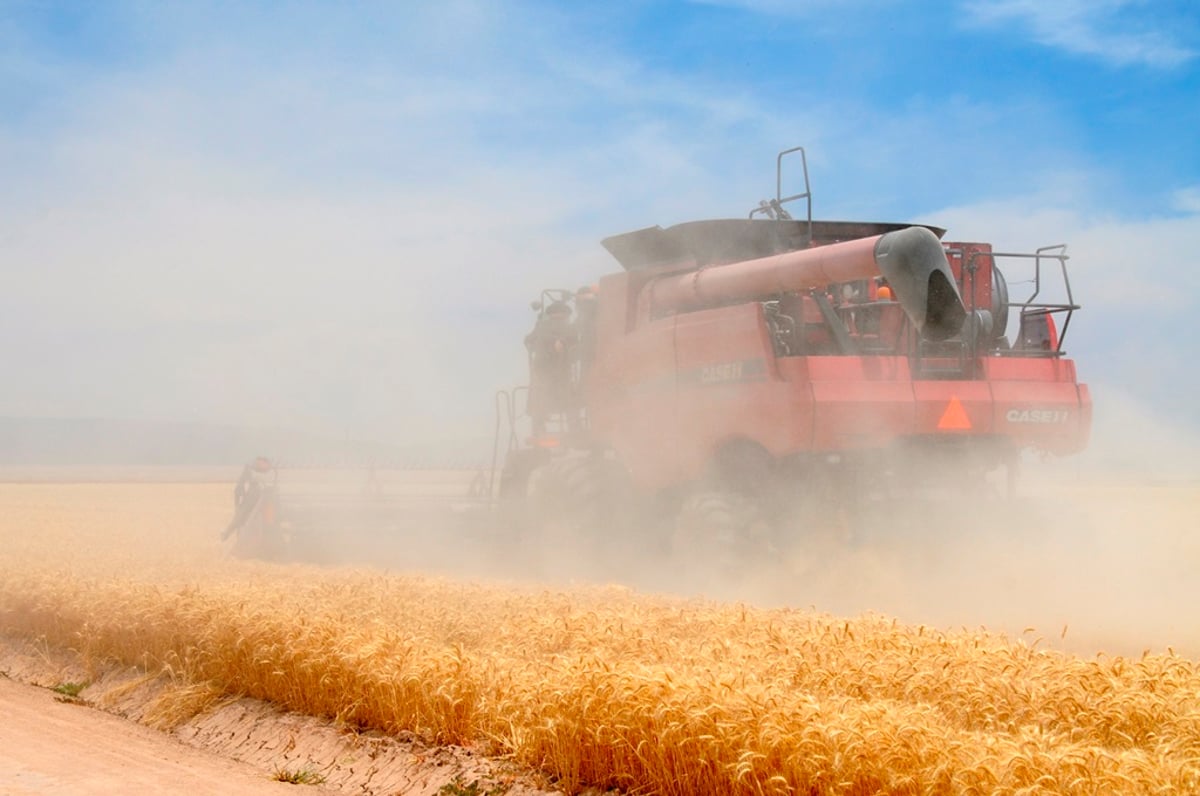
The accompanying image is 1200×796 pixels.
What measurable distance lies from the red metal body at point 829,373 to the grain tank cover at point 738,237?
0.52ft

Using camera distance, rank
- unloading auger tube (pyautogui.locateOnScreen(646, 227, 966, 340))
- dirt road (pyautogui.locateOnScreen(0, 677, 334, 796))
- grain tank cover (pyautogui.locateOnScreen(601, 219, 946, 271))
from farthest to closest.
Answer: grain tank cover (pyautogui.locateOnScreen(601, 219, 946, 271)), unloading auger tube (pyautogui.locateOnScreen(646, 227, 966, 340)), dirt road (pyautogui.locateOnScreen(0, 677, 334, 796))

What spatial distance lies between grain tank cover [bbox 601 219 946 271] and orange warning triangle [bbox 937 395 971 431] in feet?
7.16

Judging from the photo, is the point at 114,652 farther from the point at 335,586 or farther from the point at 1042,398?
the point at 1042,398

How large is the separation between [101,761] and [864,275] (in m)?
6.87

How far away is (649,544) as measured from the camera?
12703 millimetres

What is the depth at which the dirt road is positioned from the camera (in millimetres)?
5918

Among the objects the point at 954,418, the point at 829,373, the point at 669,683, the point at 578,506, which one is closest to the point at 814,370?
the point at 829,373

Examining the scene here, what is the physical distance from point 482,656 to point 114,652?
3836 millimetres

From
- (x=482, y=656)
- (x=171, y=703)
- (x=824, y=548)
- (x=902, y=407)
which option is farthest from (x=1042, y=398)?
(x=171, y=703)

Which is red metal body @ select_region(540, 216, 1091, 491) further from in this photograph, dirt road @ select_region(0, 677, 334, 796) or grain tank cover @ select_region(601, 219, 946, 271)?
dirt road @ select_region(0, 677, 334, 796)

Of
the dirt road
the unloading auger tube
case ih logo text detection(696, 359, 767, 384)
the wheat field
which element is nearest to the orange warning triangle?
the unloading auger tube

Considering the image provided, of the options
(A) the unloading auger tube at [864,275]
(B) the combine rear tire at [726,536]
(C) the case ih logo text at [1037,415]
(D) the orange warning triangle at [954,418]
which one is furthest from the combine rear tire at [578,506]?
(C) the case ih logo text at [1037,415]

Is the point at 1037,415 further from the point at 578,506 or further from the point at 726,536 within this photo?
the point at 578,506

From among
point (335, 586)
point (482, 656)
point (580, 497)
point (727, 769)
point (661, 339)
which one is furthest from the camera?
Answer: point (580, 497)
